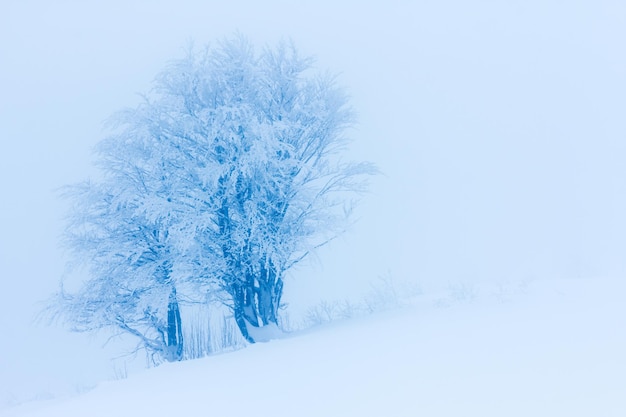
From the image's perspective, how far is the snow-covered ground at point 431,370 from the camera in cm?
432

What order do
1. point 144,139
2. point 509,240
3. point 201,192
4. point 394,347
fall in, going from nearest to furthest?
point 394,347, point 201,192, point 144,139, point 509,240

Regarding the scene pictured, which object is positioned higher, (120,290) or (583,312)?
(120,290)

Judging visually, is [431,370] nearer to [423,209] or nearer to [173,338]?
[173,338]

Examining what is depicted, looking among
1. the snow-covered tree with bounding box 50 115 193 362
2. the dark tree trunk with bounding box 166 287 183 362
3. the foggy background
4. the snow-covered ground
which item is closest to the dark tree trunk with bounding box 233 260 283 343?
the foggy background

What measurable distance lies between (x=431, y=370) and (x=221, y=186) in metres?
7.35

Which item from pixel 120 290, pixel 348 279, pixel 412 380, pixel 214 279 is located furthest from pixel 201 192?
pixel 348 279

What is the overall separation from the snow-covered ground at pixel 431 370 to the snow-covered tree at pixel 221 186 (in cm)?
321

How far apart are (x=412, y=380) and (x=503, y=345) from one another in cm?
119

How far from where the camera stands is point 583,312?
6539 millimetres

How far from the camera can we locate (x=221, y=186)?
11.6 meters

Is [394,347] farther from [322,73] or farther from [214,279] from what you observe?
[322,73]

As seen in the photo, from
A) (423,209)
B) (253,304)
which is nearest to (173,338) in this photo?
(253,304)

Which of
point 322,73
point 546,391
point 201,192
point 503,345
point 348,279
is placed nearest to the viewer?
point 546,391

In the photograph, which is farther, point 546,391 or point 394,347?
point 394,347
